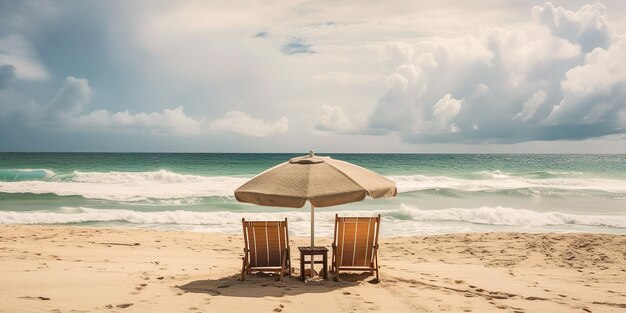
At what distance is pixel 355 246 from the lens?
7.41m

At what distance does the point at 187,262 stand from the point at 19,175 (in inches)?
1629

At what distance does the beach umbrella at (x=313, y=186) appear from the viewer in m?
6.45

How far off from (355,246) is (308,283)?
891 mm

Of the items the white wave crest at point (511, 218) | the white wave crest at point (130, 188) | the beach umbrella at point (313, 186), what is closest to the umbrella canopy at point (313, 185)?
the beach umbrella at point (313, 186)

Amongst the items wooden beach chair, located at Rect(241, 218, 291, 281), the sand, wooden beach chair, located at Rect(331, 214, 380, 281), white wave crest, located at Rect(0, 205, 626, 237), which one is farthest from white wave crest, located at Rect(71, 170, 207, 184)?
wooden beach chair, located at Rect(331, 214, 380, 281)

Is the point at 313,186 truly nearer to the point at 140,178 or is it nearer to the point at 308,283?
the point at 308,283

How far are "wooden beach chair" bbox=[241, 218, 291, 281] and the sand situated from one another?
0.29 metres

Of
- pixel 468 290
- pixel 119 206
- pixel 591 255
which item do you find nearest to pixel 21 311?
pixel 468 290

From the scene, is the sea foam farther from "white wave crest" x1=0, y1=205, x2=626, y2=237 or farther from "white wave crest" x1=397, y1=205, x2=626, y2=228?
"white wave crest" x1=397, y1=205, x2=626, y2=228

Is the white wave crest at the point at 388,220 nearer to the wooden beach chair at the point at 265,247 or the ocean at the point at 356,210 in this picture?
the ocean at the point at 356,210

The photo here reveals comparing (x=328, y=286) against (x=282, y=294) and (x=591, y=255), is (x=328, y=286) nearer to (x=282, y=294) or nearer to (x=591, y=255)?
(x=282, y=294)

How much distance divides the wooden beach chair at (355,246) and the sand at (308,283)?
0.23m

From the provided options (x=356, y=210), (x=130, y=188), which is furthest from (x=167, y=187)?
(x=356, y=210)

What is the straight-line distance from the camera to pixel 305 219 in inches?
645
